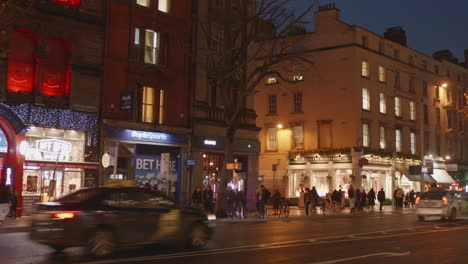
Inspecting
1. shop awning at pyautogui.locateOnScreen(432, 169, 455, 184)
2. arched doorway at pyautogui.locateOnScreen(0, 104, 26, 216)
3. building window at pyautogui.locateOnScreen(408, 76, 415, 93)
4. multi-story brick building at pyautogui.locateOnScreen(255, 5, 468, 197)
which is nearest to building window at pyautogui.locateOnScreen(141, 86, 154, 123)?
arched doorway at pyautogui.locateOnScreen(0, 104, 26, 216)

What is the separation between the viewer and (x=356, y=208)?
3947 centimetres

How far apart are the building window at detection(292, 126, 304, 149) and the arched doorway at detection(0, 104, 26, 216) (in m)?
29.0

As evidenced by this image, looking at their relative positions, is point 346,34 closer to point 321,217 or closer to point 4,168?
point 321,217

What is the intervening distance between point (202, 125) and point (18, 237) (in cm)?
1704

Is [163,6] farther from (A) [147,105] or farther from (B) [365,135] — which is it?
(B) [365,135]

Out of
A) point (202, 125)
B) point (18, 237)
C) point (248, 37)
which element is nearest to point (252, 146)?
point (202, 125)

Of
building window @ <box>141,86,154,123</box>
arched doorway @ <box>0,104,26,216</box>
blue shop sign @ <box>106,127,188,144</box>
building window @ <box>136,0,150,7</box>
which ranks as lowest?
arched doorway @ <box>0,104,26,216</box>

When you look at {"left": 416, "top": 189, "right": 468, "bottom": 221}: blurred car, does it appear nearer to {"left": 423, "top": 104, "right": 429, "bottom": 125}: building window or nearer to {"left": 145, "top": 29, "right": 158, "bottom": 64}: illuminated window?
{"left": 145, "top": 29, "right": 158, "bottom": 64}: illuminated window

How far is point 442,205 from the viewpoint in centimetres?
2633

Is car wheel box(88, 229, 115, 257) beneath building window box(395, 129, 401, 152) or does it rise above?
beneath

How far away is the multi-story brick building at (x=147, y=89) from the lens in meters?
28.7

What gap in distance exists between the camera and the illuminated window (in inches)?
1219

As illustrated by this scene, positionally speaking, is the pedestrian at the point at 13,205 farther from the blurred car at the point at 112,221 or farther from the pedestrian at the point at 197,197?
the blurred car at the point at 112,221

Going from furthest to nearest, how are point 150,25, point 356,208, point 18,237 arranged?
point 356,208
point 150,25
point 18,237
